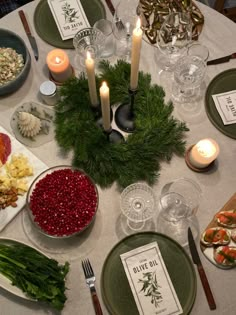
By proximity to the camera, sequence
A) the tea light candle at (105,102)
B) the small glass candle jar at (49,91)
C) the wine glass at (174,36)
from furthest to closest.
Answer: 1. the wine glass at (174,36)
2. the small glass candle jar at (49,91)
3. the tea light candle at (105,102)

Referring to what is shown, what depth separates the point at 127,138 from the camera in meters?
1.27

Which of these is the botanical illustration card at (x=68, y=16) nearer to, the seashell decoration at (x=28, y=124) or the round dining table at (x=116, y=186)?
the round dining table at (x=116, y=186)

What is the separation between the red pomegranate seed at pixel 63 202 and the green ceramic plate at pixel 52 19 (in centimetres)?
55

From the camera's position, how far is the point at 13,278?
3.49 feet

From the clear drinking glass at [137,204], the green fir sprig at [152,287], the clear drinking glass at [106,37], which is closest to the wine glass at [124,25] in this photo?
the clear drinking glass at [106,37]

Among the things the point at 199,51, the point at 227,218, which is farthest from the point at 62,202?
the point at 199,51

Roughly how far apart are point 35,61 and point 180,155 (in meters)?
0.65

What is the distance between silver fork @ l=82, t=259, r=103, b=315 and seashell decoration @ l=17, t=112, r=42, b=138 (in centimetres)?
47

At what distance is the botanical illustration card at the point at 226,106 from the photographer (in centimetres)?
132

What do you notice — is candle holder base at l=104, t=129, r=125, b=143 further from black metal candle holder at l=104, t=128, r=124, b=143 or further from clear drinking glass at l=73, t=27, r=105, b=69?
clear drinking glass at l=73, t=27, r=105, b=69

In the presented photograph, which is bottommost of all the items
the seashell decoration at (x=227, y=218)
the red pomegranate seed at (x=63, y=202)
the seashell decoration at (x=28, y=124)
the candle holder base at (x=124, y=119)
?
the seashell decoration at (x=227, y=218)

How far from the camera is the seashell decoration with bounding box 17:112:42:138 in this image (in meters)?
1.27

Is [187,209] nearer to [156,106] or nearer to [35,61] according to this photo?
[156,106]

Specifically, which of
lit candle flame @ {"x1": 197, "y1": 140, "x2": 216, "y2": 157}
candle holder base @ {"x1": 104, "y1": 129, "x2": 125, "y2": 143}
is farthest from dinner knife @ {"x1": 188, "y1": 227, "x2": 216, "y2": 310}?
candle holder base @ {"x1": 104, "y1": 129, "x2": 125, "y2": 143}
